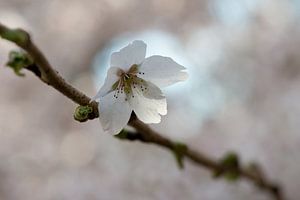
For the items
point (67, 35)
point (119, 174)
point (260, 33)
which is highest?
point (260, 33)

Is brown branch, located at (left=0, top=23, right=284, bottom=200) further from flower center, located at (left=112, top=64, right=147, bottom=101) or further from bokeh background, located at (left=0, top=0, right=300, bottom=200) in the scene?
bokeh background, located at (left=0, top=0, right=300, bottom=200)

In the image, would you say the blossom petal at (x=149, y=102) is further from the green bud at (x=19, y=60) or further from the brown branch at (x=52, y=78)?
the green bud at (x=19, y=60)

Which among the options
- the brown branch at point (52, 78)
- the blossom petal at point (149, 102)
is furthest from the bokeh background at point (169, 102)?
the blossom petal at point (149, 102)

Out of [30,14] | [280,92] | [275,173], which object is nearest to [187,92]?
[280,92]

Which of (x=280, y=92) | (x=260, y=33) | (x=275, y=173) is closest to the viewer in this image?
(x=275, y=173)

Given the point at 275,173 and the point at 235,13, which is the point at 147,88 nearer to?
the point at 275,173

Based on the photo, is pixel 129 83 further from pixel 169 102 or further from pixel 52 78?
pixel 169 102

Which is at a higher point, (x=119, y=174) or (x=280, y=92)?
(x=280, y=92)
